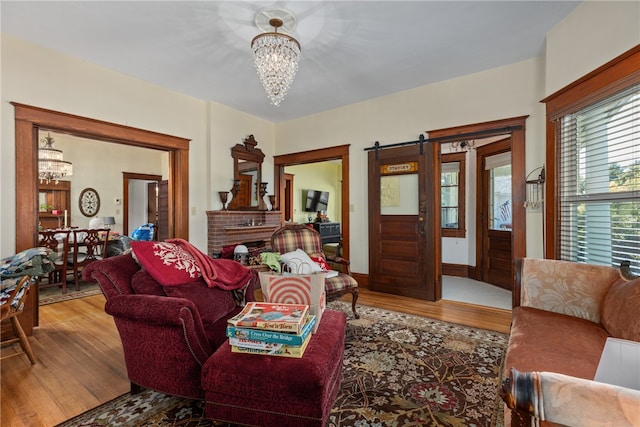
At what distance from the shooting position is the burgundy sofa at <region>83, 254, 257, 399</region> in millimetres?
1517

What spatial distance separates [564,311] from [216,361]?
7.03ft

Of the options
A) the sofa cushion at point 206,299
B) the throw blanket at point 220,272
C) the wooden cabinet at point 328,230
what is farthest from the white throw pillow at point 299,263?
the wooden cabinet at point 328,230

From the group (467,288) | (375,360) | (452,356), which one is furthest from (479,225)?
(375,360)

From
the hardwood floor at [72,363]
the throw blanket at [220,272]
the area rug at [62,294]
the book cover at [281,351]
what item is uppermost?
the throw blanket at [220,272]

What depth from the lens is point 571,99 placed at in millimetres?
2426

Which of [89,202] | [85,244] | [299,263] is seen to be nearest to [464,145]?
[299,263]

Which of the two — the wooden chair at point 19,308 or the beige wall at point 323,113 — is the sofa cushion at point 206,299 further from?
the beige wall at point 323,113

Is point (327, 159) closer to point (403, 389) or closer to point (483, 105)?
point (483, 105)

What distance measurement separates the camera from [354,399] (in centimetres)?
175

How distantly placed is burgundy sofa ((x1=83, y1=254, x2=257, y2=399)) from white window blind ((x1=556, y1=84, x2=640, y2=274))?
2.71 metres

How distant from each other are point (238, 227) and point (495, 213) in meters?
4.03

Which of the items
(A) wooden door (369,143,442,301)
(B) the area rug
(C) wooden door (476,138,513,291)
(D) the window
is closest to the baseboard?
(C) wooden door (476,138,513,291)

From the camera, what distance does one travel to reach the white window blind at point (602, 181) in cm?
193

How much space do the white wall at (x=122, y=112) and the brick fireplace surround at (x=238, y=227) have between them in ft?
0.46
